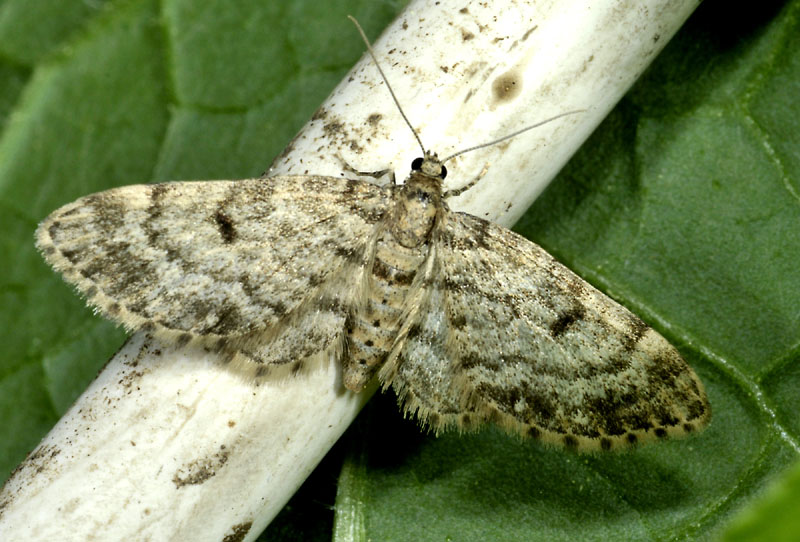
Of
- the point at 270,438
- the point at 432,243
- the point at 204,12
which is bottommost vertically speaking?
the point at 270,438

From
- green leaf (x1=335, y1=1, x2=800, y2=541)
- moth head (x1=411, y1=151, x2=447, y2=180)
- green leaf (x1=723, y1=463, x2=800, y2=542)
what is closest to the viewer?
green leaf (x1=723, y1=463, x2=800, y2=542)

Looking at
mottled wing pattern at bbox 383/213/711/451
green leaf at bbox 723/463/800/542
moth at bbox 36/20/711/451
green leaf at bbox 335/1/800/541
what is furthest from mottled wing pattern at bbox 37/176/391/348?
green leaf at bbox 723/463/800/542

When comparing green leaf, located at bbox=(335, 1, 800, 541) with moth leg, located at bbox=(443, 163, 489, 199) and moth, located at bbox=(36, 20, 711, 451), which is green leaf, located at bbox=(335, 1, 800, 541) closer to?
moth, located at bbox=(36, 20, 711, 451)

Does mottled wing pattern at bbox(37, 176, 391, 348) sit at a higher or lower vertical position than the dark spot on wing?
lower

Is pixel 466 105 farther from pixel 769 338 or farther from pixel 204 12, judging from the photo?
pixel 204 12

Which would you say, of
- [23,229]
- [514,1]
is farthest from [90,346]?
[514,1]

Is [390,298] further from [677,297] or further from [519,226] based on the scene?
[677,297]

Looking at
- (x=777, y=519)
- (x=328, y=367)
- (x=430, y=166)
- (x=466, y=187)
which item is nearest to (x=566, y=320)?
(x=466, y=187)

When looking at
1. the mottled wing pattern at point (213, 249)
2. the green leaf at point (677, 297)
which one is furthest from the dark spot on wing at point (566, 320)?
the mottled wing pattern at point (213, 249)
